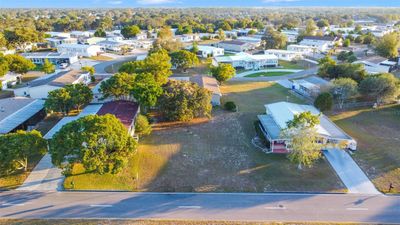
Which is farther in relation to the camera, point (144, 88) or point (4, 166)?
point (144, 88)

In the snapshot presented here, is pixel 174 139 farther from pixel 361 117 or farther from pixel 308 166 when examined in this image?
pixel 361 117

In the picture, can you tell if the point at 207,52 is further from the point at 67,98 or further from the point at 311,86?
the point at 67,98

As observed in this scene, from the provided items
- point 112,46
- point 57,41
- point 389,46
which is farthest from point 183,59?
point 57,41

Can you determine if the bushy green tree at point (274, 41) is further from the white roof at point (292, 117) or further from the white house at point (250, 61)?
the white roof at point (292, 117)

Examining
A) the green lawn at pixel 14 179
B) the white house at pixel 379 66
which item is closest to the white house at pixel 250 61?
the white house at pixel 379 66

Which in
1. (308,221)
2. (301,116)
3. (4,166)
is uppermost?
(301,116)

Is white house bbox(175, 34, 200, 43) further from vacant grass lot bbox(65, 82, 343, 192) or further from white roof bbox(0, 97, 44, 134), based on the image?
vacant grass lot bbox(65, 82, 343, 192)

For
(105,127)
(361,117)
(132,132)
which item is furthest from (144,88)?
(361,117)
